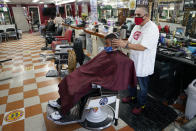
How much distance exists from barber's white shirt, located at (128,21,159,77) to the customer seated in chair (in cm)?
25

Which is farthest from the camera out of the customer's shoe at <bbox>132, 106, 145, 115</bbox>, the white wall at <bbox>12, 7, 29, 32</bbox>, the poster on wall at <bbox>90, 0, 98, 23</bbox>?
the white wall at <bbox>12, 7, 29, 32</bbox>

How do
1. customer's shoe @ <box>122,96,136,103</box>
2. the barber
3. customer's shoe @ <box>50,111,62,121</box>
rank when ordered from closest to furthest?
the barber < customer's shoe @ <box>50,111,62,121</box> < customer's shoe @ <box>122,96,136,103</box>

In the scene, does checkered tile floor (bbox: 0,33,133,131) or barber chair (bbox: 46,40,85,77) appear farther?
barber chair (bbox: 46,40,85,77)

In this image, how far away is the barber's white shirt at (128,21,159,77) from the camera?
5.02ft

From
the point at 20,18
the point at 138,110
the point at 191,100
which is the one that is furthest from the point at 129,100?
the point at 20,18

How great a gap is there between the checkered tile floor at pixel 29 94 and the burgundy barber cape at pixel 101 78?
572mm

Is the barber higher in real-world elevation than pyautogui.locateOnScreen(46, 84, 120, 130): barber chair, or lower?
higher

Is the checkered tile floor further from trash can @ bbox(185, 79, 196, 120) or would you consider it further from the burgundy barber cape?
trash can @ bbox(185, 79, 196, 120)

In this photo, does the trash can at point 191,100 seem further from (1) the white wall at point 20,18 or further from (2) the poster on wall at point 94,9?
(1) the white wall at point 20,18

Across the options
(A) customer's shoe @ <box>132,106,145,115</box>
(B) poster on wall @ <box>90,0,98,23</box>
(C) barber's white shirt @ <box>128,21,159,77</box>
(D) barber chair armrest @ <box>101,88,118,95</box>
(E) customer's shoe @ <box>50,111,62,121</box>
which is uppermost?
Result: (B) poster on wall @ <box>90,0,98,23</box>

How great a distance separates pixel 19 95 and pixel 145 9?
2.40 metres

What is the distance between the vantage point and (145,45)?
60.0 inches

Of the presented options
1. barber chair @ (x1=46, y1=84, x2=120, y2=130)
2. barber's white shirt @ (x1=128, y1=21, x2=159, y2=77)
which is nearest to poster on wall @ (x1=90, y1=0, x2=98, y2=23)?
barber's white shirt @ (x1=128, y1=21, x2=159, y2=77)

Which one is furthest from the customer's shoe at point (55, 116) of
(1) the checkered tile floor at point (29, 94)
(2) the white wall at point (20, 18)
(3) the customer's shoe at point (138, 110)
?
(2) the white wall at point (20, 18)
